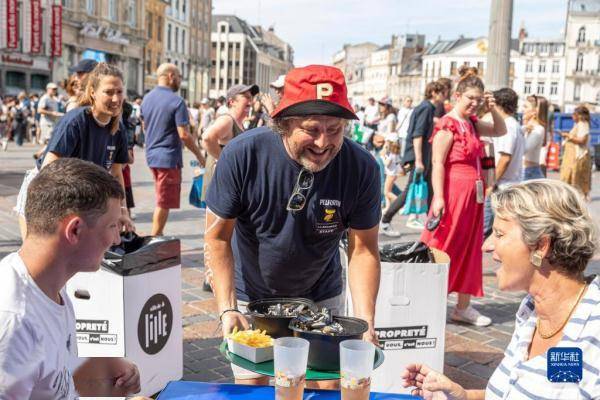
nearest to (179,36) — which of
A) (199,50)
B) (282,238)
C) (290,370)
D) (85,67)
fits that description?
(199,50)

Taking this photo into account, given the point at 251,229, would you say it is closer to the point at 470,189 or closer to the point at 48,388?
the point at 48,388

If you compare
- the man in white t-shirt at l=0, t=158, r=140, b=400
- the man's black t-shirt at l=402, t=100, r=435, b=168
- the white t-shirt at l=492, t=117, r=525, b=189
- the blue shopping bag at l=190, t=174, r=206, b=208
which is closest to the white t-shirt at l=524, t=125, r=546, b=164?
the man's black t-shirt at l=402, t=100, r=435, b=168

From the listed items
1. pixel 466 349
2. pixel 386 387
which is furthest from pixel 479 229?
pixel 386 387

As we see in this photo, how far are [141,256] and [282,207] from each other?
3.53 ft

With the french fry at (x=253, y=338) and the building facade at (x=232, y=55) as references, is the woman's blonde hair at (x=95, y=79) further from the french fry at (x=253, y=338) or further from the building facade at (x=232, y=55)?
the building facade at (x=232, y=55)

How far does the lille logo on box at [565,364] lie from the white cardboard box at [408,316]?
155 cm

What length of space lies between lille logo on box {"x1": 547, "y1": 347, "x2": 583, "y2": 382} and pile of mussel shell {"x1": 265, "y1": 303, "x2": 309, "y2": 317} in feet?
2.62

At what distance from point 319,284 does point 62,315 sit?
1.20 meters

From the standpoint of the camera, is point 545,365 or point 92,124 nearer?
point 545,365

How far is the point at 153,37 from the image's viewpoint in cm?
5731

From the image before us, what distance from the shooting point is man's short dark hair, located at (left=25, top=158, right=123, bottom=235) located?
1.78 m

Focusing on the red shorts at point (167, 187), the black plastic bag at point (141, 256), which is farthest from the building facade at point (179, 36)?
the black plastic bag at point (141, 256)

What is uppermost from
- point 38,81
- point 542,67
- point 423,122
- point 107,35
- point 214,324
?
point 542,67

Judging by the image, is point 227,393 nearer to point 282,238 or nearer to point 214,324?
point 282,238
